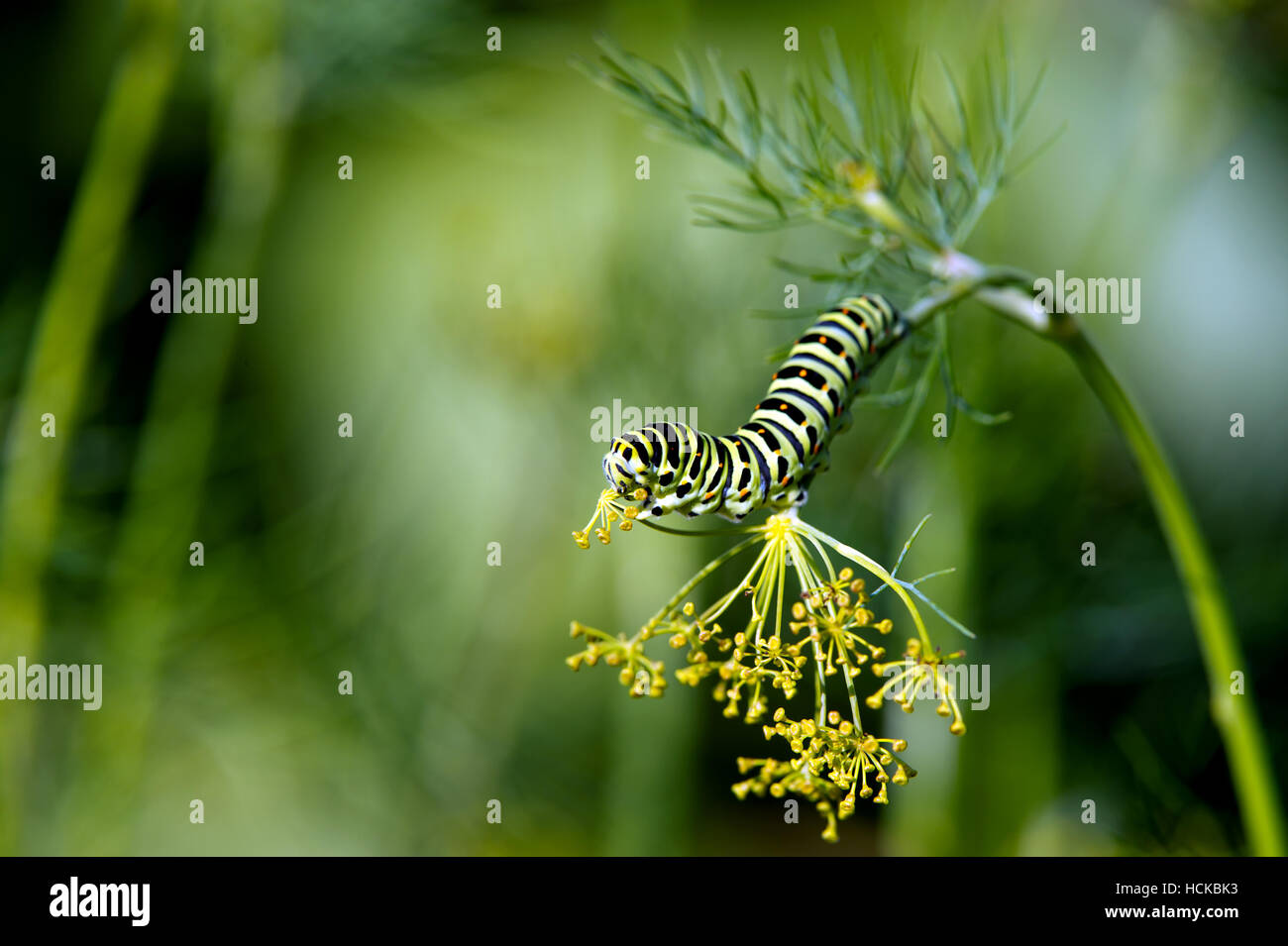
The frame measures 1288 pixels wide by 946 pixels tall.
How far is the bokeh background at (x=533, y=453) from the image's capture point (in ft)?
5.49

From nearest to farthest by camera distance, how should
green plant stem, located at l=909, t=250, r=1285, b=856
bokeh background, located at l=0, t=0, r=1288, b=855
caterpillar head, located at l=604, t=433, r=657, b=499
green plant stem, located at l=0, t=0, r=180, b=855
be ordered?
caterpillar head, located at l=604, t=433, r=657, b=499, green plant stem, located at l=909, t=250, r=1285, b=856, green plant stem, located at l=0, t=0, r=180, b=855, bokeh background, located at l=0, t=0, r=1288, b=855

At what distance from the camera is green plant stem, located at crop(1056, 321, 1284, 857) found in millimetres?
842

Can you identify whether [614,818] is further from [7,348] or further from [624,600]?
[7,348]

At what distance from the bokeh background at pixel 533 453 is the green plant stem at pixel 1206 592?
0.46 meters

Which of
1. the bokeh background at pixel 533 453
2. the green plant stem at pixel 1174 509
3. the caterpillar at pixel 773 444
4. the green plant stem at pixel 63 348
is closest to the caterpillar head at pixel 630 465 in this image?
the caterpillar at pixel 773 444

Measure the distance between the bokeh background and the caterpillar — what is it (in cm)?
65

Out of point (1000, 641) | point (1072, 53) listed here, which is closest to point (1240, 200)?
point (1072, 53)

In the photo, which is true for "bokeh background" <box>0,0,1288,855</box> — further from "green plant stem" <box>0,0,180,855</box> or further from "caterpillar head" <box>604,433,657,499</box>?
"caterpillar head" <box>604,433,657,499</box>

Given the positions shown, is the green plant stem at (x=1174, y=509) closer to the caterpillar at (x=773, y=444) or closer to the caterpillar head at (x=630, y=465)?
the caterpillar at (x=773, y=444)

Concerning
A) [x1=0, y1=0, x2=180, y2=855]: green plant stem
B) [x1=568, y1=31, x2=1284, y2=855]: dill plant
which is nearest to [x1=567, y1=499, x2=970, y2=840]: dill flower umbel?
[x1=568, y1=31, x2=1284, y2=855]: dill plant

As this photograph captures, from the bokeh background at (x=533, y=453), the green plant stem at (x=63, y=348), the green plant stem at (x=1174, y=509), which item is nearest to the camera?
the green plant stem at (x=1174, y=509)

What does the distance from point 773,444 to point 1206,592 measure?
443mm

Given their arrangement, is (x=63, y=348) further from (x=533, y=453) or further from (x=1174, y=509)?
(x=1174, y=509)

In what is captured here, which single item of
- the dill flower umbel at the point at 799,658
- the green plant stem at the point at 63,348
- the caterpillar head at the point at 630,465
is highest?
the green plant stem at the point at 63,348
